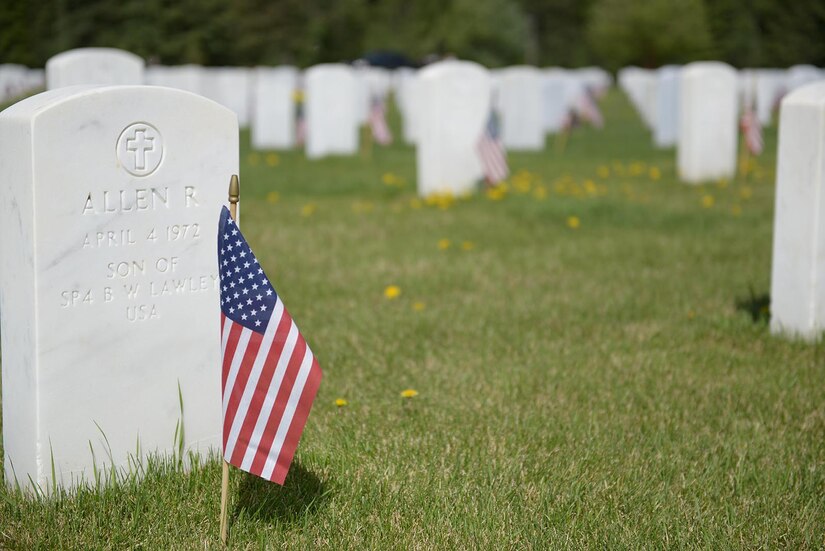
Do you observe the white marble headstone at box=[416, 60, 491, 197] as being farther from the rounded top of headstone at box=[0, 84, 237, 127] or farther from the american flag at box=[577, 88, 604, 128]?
the american flag at box=[577, 88, 604, 128]

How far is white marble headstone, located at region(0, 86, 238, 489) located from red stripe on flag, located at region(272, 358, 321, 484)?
623 millimetres

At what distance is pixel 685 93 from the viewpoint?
40.6ft

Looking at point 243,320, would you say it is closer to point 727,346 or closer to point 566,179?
point 727,346

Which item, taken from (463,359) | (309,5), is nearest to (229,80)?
(463,359)

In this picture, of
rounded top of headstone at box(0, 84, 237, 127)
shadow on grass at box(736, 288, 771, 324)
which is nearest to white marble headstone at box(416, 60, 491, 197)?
shadow on grass at box(736, 288, 771, 324)

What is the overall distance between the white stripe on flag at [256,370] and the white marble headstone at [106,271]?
0.49 meters

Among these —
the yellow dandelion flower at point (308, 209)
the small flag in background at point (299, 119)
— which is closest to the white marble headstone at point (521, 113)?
the small flag in background at point (299, 119)

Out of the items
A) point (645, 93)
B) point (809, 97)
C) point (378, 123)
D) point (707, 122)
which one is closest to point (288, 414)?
point (809, 97)

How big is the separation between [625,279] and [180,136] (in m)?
4.25

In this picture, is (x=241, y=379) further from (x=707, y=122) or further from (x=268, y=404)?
(x=707, y=122)

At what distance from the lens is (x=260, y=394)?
3.03 meters

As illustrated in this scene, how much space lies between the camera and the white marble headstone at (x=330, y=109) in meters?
15.6

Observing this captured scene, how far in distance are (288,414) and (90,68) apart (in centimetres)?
554

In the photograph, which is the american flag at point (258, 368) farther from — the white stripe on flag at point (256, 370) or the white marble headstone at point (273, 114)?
the white marble headstone at point (273, 114)
